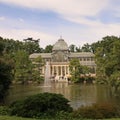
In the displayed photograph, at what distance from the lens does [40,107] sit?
15883 millimetres

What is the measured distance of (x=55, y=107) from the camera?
1596 centimetres

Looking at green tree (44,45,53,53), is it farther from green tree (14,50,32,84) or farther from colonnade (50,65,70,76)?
green tree (14,50,32,84)

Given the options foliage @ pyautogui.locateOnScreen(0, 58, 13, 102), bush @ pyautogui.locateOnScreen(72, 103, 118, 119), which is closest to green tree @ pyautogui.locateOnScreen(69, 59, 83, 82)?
foliage @ pyautogui.locateOnScreen(0, 58, 13, 102)

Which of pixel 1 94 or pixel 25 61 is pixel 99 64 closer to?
pixel 25 61

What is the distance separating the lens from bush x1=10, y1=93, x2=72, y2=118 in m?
15.6

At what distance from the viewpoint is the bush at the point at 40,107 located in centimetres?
1564

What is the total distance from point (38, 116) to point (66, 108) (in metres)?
1.55

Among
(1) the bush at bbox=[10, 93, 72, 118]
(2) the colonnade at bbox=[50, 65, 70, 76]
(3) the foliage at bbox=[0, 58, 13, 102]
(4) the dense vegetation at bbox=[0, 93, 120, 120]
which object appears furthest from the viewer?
(2) the colonnade at bbox=[50, 65, 70, 76]

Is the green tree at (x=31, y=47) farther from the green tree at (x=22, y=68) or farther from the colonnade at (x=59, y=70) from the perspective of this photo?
the green tree at (x=22, y=68)

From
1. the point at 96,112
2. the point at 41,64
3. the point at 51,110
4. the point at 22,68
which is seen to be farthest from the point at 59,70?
the point at 51,110

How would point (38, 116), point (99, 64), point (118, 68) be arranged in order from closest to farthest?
point (38, 116)
point (118, 68)
point (99, 64)

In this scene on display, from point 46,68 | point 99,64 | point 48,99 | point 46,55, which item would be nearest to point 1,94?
point 48,99

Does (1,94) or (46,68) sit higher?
(46,68)

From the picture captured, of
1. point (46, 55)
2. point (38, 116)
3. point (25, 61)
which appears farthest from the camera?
point (46, 55)
